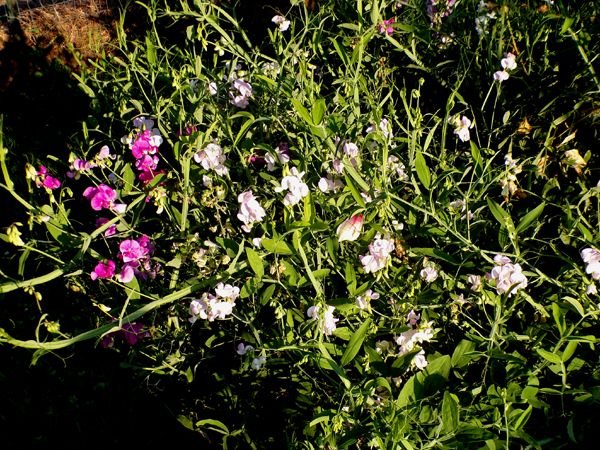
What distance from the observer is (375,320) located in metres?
1.65

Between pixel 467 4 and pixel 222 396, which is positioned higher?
pixel 467 4

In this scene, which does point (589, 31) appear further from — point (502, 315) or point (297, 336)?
point (297, 336)

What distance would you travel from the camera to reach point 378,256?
4.72 ft

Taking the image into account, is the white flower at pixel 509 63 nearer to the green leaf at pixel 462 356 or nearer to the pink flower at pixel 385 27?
the pink flower at pixel 385 27

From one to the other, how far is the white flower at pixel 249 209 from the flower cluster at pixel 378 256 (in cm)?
26

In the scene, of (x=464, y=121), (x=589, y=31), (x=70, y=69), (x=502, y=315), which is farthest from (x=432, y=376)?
(x=70, y=69)

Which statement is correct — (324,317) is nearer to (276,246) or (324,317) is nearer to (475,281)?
(276,246)

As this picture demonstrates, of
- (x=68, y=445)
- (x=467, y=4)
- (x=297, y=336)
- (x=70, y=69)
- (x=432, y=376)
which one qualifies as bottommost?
(x=68, y=445)

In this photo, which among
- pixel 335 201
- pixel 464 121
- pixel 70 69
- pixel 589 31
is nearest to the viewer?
pixel 335 201

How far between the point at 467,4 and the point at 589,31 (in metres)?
0.39

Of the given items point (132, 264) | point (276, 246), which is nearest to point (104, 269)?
point (132, 264)

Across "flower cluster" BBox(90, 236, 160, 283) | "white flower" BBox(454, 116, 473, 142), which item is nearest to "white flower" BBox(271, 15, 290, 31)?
"white flower" BBox(454, 116, 473, 142)

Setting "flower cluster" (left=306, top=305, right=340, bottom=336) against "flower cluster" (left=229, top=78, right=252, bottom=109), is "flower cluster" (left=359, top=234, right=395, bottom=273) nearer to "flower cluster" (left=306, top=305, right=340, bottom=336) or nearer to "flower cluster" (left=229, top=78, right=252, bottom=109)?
"flower cluster" (left=306, top=305, right=340, bottom=336)

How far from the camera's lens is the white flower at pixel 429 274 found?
5.07ft
